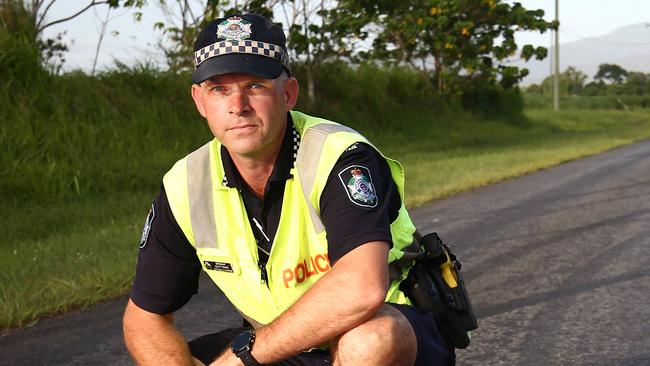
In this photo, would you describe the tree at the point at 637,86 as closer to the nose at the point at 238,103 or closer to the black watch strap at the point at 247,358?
the nose at the point at 238,103

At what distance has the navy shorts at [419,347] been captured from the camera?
2592 mm

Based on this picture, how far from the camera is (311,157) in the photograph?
2.71 metres

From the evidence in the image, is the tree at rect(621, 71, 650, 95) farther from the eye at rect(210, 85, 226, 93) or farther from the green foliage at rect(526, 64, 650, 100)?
the eye at rect(210, 85, 226, 93)

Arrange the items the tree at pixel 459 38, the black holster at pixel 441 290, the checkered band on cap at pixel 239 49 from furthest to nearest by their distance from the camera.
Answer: the tree at pixel 459 38
the black holster at pixel 441 290
the checkered band on cap at pixel 239 49

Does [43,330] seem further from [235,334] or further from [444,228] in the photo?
[444,228]

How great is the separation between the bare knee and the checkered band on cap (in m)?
0.80

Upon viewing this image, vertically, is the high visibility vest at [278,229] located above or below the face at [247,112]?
below

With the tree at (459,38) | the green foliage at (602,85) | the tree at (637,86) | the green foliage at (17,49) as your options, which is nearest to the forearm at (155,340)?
the green foliage at (17,49)

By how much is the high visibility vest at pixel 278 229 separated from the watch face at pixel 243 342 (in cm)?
14

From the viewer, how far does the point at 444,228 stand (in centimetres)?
852

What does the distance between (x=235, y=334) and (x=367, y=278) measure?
676mm

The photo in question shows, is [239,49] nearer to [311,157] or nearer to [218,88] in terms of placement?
[218,88]

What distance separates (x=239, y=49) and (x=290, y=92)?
0.27 metres

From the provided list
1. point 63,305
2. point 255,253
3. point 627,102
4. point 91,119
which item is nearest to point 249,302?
point 255,253
